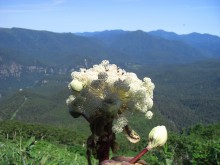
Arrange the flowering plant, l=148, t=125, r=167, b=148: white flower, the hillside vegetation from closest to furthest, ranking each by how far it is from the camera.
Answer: l=148, t=125, r=167, b=148: white flower, the flowering plant, the hillside vegetation

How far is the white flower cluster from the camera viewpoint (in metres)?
3.14

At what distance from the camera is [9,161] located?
12.5 ft

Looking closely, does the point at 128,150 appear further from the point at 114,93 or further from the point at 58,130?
the point at 114,93

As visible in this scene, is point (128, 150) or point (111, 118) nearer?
point (111, 118)

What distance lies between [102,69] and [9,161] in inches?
52.5

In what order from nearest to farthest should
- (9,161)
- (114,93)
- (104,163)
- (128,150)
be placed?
(104,163) → (114,93) → (9,161) → (128,150)

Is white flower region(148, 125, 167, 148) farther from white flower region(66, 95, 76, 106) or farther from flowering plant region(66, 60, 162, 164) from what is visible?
white flower region(66, 95, 76, 106)

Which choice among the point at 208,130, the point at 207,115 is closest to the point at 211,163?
the point at 208,130

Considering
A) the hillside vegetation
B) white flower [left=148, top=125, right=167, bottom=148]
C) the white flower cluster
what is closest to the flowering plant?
the white flower cluster

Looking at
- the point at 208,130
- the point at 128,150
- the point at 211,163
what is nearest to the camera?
the point at 211,163

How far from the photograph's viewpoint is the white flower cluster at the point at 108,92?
10.3 ft

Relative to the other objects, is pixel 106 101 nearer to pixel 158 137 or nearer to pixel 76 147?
pixel 158 137

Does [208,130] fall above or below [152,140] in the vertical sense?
below

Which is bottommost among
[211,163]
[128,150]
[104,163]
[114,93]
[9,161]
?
[128,150]
